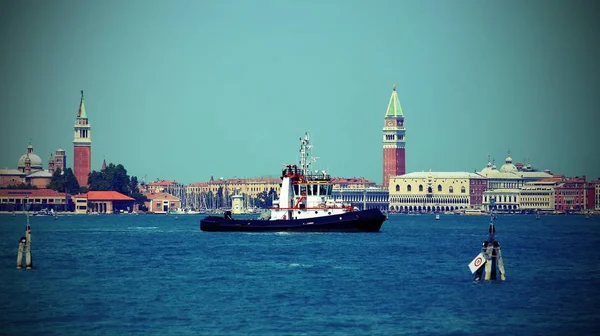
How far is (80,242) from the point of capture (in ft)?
314

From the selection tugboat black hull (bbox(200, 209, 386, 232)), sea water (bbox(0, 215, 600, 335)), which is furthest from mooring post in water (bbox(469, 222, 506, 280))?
tugboat black hull (bbox(200, 209, 386, 232))

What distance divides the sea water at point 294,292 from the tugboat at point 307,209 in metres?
13.6

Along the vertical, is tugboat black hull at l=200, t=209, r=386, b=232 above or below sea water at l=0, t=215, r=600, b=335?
above

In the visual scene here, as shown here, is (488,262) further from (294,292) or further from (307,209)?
(307,209)

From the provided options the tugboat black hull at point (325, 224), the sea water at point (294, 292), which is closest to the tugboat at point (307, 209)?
the tugboat black hull at point (325, 224)

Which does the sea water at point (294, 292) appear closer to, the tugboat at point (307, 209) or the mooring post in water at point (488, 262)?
the mooring post in water at point (488, 262)

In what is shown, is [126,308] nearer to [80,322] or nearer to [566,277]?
[80,322]

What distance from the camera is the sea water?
43.9 m

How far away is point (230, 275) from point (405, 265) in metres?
10.8

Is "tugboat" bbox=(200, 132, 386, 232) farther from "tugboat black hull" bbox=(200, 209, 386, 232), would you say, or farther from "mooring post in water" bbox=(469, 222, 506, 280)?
"mooring post in water" bbox=(469, 222, 506, 280)

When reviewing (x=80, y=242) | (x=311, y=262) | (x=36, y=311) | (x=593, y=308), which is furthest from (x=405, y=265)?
(x=80, y=242)

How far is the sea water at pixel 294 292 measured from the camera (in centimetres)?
4391

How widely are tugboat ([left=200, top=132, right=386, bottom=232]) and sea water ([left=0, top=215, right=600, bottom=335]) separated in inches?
534

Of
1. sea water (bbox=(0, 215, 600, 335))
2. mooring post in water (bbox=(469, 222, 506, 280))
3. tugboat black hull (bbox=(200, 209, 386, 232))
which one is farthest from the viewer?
tugboat black hull (bbox=(200, 209, 386, 232))
